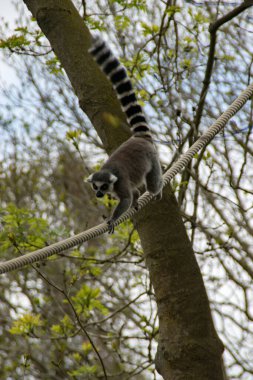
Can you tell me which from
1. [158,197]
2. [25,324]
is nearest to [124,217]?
[158,197]

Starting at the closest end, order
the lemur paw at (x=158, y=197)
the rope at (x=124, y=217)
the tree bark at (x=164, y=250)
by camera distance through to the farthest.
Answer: the rope at (x=124, y=217) < the tree bark at (x=164, y=250) < the lemur paw at (x=158, y=197)

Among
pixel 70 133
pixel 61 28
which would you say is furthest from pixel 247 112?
pixel 61 28

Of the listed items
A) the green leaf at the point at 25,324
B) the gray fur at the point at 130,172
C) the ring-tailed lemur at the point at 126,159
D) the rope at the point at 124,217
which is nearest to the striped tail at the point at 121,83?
the ring-tailed lemur at the point at 126,159

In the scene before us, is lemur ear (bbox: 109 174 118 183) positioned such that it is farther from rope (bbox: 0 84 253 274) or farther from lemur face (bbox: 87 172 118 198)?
rope (bbox: 0 84 253 274)

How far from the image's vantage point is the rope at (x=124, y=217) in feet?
9.63

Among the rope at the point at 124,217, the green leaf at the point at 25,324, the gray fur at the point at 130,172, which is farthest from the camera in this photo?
the green leaf at the point at 25,324

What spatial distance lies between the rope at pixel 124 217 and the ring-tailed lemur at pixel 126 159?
0.62 feet

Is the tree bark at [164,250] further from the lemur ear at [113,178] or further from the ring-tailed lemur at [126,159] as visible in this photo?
the lemur ear at [113,178]

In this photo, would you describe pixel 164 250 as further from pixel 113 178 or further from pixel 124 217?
pixel 113 178

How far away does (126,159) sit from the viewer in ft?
13.8

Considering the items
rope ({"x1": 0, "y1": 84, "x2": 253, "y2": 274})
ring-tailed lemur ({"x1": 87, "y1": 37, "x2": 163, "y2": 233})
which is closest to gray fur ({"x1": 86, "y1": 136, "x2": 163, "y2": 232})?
ring-tailed lemur ({"x1": 87, "y1": 37, "x2": 163, "y2": 233})

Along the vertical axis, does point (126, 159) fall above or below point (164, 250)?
above

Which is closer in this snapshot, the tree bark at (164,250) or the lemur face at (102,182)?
the tree bark at (164,250)

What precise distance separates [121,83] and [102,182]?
2.76 feet
